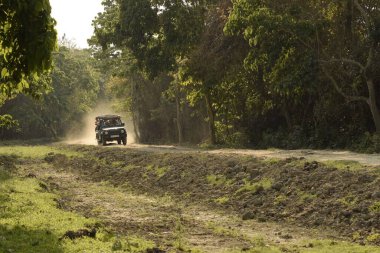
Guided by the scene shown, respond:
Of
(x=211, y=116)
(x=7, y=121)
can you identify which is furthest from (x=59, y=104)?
(x=7, y=121)

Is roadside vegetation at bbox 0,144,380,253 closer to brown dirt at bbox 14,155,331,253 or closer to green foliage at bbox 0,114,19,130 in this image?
brown dirt at bbox 14,155,331,253

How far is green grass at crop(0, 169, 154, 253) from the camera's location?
10.8 meters

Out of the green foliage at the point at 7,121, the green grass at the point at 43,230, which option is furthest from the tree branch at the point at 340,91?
the green grass at the point at 43,230

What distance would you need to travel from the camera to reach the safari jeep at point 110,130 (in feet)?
147

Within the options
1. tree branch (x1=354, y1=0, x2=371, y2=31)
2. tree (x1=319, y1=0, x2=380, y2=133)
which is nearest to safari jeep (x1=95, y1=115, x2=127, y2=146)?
tree (x1=319, y1=0, x2=380, y2=133)

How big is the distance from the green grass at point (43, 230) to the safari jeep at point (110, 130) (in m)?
27.3

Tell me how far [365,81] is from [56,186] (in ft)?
51.6

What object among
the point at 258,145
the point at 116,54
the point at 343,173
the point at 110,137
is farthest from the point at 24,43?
the point at 116,54

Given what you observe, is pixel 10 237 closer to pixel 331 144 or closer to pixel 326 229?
pixel 326 229

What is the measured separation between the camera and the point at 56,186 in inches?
933

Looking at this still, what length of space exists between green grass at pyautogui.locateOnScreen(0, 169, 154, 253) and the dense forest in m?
3.10

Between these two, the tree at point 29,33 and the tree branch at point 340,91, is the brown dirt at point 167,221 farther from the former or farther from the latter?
the tree branch at point 340,91

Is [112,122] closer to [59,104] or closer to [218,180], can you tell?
[218,180]

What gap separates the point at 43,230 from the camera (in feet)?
40.5
